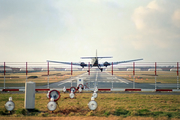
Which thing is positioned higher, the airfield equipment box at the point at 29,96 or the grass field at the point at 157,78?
the airfield equipment box at the point at 29,96

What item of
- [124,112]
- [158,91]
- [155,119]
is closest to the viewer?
[155,119]

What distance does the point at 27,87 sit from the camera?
9.30 meters

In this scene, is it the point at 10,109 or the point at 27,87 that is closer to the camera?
the point at 10,109

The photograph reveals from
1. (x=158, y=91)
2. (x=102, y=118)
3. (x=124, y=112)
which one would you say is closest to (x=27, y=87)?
(x=102, y=118)

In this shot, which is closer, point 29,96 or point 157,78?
point 29,96

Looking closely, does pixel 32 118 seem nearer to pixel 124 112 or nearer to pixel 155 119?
pixel 124 112

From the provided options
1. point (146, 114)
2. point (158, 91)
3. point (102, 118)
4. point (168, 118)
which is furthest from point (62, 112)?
point (158, 91)

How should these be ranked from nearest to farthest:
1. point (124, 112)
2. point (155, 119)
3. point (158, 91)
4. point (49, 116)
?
point (155, 119) < point (49, 116) < point (124, 112) < point (158, 91)

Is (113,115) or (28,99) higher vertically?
(28,99)

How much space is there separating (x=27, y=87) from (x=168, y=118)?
740 cm

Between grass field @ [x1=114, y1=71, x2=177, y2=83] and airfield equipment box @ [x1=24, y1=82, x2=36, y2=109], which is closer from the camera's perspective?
airfield equipment box @ [x1=24, y1=82, x2=36, y2=109]

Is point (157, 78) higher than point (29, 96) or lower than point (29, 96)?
lower

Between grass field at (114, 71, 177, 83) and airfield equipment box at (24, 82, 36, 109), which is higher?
airfield equipment box at (24, 82, 36, 109)

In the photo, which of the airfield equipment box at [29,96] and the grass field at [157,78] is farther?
the grass field at [157,78]
